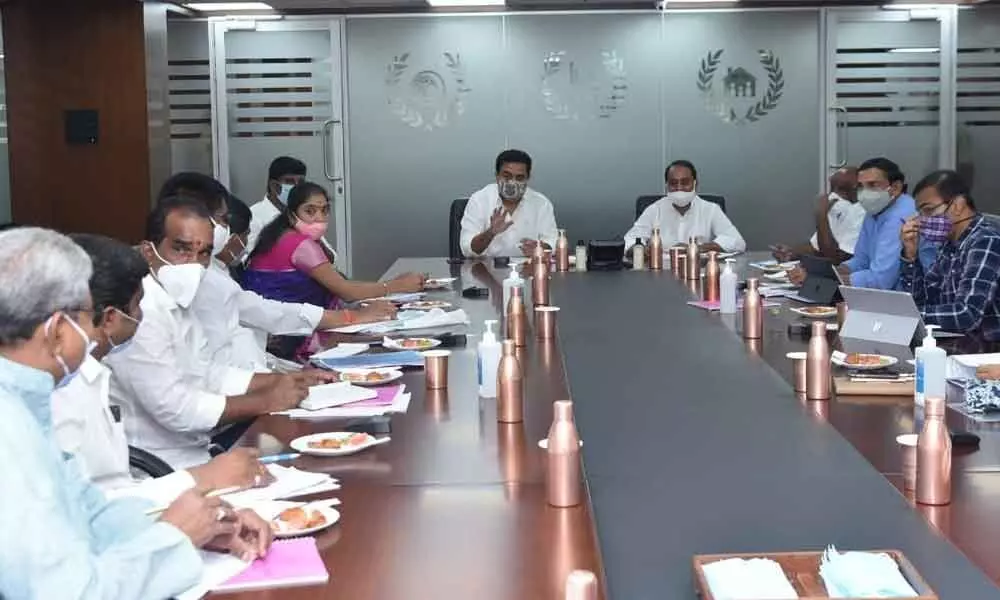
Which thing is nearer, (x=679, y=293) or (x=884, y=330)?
(x=884, y=330)

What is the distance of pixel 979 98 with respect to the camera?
852 cm

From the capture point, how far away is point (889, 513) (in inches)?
82.1

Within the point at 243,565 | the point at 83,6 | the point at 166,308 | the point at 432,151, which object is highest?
the point at 83,6

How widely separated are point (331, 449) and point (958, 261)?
2.67 metres

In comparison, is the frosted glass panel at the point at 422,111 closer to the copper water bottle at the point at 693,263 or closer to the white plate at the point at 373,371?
the copper water bottle at the point at 693,263

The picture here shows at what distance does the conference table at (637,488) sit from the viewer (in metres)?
1.85

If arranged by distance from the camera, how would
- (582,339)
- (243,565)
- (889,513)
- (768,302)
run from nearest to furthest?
(243,565), (889,513), (582,339), (768,302)

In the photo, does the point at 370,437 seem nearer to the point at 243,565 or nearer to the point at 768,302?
the point at 243,565

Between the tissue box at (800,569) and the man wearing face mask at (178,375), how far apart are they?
4.88 feet

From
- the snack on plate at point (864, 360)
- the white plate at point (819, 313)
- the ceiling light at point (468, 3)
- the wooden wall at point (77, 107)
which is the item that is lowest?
the snack on plate at point (864, 360)

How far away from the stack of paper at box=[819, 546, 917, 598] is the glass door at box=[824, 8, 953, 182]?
7.15 m

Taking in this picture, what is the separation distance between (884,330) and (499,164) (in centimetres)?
374

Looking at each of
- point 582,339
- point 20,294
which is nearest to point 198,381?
point 582,339

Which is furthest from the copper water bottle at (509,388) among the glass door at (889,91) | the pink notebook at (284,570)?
the glass door at (889,91)
